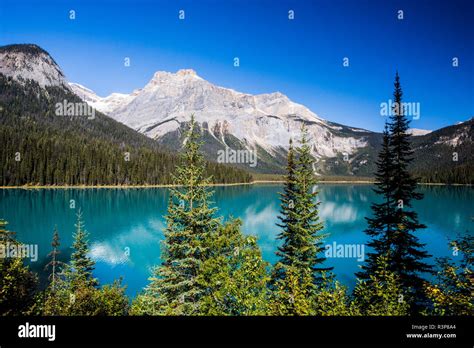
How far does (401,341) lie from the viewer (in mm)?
3463

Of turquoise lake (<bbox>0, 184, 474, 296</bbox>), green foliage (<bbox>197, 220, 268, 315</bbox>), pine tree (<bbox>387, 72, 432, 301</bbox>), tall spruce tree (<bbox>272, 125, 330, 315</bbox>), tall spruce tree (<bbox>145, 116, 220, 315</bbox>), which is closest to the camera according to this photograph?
green foliage (<bbox>197, 220, 268, 315</bbox>)

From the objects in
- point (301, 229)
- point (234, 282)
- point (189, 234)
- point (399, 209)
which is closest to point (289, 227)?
point (301, 229)

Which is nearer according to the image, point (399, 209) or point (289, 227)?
point (399, 209)

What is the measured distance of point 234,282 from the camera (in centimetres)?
877

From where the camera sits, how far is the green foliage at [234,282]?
8.50 meters

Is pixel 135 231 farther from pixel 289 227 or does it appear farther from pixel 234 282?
pixel 234 282

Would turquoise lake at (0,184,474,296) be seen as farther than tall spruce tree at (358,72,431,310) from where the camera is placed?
Yes

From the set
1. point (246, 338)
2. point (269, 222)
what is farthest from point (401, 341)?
point (269, 222)

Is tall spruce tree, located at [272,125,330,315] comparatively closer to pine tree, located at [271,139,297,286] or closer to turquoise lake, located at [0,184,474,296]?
pine tree, located at [271,139,297,286]

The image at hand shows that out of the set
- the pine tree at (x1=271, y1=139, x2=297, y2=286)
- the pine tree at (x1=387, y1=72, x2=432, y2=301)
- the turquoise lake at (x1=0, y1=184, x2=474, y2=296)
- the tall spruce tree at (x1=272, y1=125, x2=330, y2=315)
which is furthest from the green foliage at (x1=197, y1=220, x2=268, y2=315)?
the pine tree at (x1=387, y1=72, x2=432, y2=301)

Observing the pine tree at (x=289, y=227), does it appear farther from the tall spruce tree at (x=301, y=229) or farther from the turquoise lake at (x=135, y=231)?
the turquoise lake at (x=135, y=231)

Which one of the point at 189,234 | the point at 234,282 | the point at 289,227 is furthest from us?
the point at 289,227

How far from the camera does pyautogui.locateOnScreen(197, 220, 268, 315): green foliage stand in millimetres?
8500

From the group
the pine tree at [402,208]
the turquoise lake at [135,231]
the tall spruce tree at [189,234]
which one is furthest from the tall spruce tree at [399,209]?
the tall spruce tree at [189,234]
